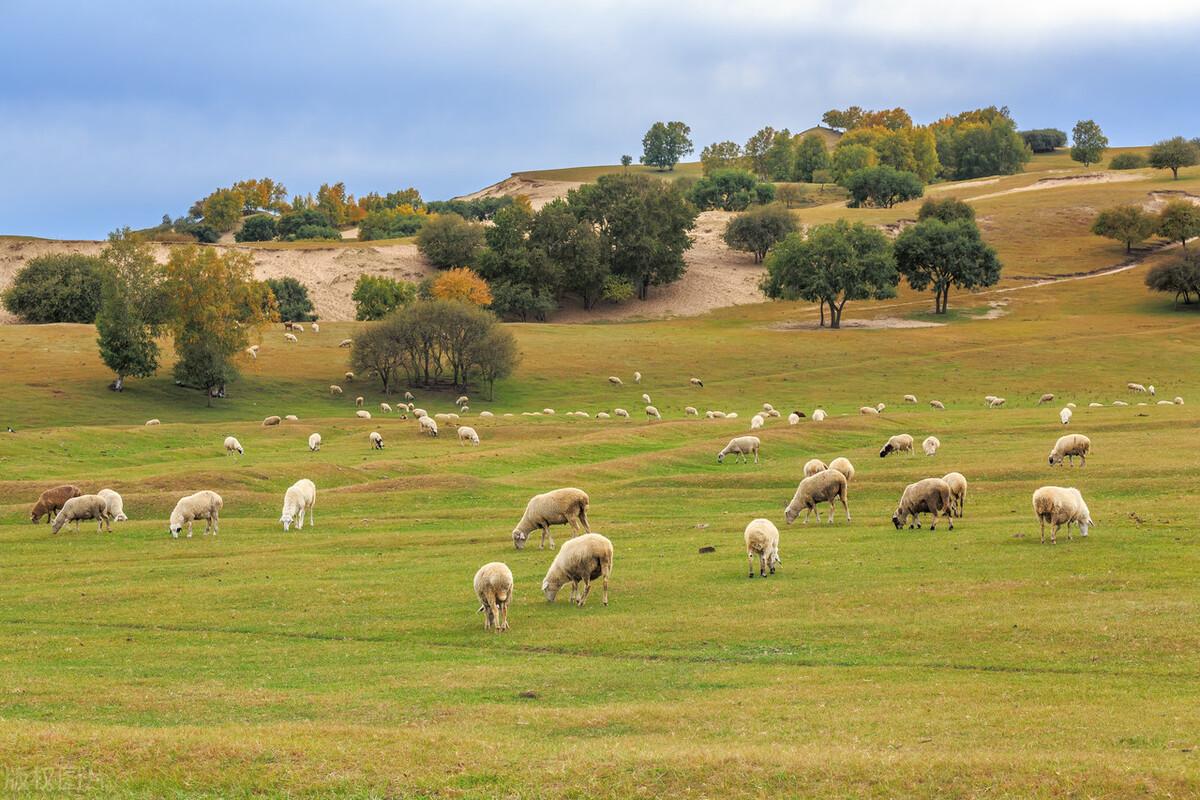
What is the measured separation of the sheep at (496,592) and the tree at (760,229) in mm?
128874

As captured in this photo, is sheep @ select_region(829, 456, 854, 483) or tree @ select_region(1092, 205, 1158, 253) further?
tree @ select_region(1092, 205, 1158, 253)

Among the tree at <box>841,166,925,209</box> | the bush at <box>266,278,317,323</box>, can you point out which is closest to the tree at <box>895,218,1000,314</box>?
the bush at <box>266,278,317,323</box>

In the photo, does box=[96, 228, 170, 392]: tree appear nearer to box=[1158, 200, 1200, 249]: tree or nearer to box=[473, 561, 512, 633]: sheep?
box=[473, 561, 512, 633]: sheep

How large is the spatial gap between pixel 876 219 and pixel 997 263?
43024mm

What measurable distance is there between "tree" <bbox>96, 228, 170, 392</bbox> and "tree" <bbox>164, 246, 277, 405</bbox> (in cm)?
116

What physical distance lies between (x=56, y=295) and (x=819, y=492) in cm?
9360

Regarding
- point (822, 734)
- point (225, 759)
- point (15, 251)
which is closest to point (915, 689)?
point (822, 734)

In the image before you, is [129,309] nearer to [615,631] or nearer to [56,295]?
[56,295]

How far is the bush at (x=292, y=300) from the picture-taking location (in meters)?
123

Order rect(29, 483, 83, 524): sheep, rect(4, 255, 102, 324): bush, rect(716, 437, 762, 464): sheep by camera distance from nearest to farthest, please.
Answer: rect(29, 483, 83, 524): sheep < rect(716, 437, 762, 464): sheep < rect(4, 255, 102, 324): bush

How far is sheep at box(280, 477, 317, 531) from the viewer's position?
3744cm

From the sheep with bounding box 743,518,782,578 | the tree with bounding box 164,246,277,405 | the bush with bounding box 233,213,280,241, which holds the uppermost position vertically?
the bush with bounding box 233,213,280,241

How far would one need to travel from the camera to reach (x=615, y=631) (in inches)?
859

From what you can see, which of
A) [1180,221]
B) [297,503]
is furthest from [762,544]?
[1180,221]
